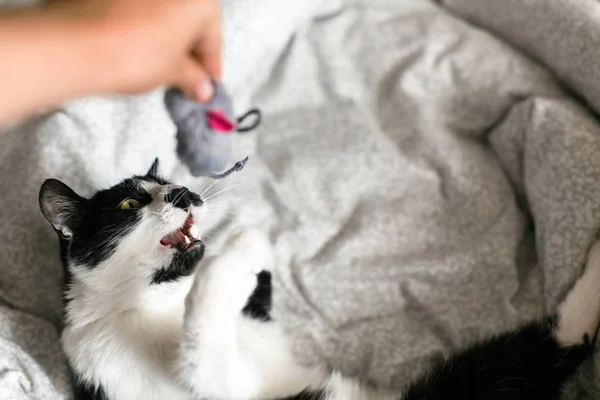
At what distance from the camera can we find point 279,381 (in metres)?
1.06

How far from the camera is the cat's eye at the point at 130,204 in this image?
96 cm

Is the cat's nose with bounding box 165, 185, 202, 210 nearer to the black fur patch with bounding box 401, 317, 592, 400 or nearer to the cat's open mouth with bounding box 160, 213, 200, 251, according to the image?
the cat's open mouth with bounding box 160, 213, 200, 251

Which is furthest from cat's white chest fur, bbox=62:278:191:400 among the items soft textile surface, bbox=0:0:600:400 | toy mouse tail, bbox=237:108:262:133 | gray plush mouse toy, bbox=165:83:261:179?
toy mouse tail, bbox=237:108:262:133

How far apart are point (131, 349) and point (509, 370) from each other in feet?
2.16

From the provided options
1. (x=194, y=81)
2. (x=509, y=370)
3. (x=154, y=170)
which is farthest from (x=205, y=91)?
(x=509, y=370)

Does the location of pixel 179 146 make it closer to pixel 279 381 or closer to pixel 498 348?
pixel 279 381

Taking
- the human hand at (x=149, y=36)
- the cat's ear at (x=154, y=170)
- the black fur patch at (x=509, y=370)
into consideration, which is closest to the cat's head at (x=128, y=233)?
the cat's ear at (x=154, y=170)

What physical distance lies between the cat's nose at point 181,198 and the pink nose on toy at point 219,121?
0.35 metres

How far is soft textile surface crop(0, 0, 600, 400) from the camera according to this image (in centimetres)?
115

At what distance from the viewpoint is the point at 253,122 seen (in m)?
1.54

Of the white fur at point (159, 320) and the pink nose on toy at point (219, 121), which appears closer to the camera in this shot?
the white fur at point (159, 320)

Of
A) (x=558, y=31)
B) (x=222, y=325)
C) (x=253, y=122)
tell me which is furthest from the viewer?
(x=253, y=122)

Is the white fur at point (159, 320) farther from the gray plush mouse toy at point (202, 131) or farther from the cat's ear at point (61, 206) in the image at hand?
the gray plush mouse toy at point (202, 131)

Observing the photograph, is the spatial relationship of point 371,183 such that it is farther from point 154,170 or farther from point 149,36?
point 149,36
